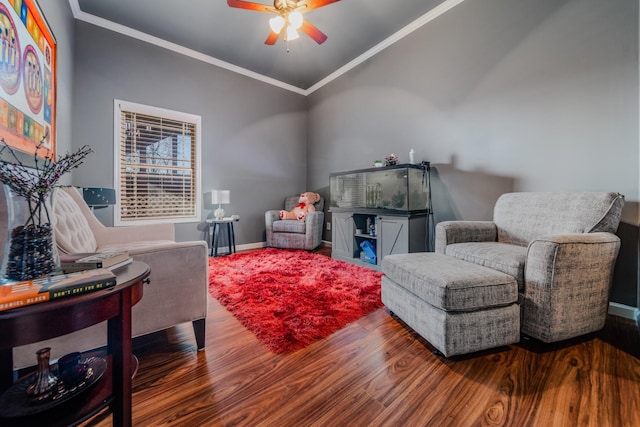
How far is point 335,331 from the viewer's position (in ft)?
5.43

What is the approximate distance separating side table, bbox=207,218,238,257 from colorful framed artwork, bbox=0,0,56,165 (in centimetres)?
201

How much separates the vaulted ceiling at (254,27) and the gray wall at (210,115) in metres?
0.17

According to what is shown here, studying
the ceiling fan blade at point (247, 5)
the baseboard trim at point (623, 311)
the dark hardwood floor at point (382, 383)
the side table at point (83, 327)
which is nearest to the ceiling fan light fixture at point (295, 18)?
the ceiling fan blade at point (247, 5)

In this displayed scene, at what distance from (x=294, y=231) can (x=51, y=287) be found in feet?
11.1

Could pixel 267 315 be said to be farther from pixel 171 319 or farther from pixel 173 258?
pixel 173 258

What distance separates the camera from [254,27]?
3.17 metres

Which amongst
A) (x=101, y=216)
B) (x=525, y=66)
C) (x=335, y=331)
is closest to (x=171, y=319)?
(x=335, y=331)

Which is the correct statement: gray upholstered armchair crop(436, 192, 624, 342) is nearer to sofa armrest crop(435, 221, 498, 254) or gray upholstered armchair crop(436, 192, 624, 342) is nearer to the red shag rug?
sofa armrest crop(435, 221, 498, 254)

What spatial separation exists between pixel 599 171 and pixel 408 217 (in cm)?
146

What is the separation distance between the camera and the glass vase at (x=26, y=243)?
2.51 ft

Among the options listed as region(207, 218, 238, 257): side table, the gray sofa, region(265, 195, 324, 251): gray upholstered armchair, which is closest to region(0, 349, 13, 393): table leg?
the gray sofa

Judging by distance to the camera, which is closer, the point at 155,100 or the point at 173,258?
the point at 173,258

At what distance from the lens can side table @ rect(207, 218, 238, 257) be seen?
376 cm

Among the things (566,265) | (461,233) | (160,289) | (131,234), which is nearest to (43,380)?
(160,289)
